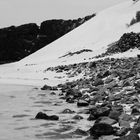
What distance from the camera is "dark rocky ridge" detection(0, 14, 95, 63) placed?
136500 mm

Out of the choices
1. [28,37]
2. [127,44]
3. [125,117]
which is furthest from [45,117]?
[28,37]

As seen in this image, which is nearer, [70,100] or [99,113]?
[99,113]

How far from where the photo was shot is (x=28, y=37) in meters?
143

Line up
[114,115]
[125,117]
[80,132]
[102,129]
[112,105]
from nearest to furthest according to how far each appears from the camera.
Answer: [102,129] → [80,132] → [125,117] → [114,115] → [112,105]

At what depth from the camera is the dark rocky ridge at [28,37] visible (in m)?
136

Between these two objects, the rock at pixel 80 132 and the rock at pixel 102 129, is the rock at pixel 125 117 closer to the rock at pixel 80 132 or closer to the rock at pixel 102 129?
the rock at pixel 102 129

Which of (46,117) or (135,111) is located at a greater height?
(46,117)

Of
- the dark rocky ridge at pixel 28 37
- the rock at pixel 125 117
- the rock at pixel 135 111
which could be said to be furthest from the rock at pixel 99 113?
the dark rocky ridge at pixel 28 37

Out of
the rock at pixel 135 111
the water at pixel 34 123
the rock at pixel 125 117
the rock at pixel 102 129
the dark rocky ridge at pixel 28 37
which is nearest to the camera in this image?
the rock at pixel 102 129

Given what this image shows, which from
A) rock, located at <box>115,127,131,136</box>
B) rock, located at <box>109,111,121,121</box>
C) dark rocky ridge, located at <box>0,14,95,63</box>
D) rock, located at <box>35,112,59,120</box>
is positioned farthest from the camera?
dark rocky ridge, located at <box>0,14,95,63</box>

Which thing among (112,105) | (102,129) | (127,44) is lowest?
(102,129)

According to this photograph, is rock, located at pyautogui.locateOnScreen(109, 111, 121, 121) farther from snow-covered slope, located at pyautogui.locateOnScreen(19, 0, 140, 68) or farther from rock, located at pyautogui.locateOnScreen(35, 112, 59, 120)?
snow-covered slope, located at pyautogui.locateOnScreen(19, 0, 140, 68)

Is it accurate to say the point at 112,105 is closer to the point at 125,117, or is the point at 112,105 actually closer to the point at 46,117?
the point at 46,117

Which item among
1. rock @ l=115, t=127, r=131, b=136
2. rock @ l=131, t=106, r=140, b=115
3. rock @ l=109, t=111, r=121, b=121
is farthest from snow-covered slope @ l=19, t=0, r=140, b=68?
rock @ l=115, t=127, r=131, b=136
